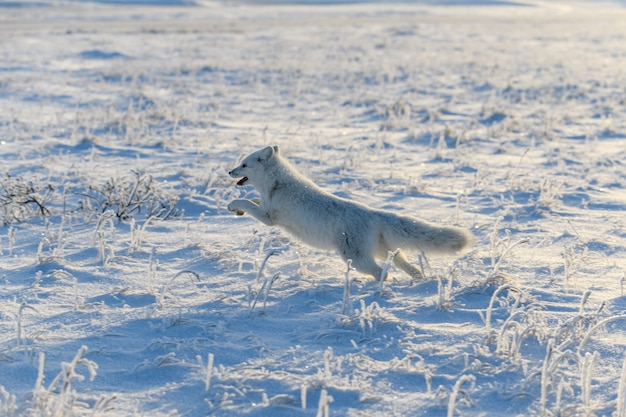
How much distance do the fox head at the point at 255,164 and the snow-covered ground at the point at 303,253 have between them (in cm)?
61

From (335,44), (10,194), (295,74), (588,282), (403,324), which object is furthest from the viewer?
(335,44)

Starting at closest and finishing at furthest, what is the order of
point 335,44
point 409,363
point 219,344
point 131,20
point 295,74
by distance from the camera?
point 409,363 → point 219,344 → point 295,74 → point 335,44 → point 131,20

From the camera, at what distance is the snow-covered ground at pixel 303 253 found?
387cm

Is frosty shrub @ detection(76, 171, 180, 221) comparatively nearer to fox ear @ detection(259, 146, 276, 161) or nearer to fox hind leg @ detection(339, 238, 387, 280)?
fox ear @ detection(259, 146, 276, 161)

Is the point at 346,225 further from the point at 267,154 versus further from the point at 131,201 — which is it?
the point at 131,201

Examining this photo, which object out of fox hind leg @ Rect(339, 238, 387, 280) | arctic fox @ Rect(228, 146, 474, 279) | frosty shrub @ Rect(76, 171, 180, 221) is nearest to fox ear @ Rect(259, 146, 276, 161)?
arctic fox @ Rect(228, 146, 474, 279)

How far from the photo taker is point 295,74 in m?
17.5

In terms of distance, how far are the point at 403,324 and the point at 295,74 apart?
13359mm

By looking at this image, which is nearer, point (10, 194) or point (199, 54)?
point (10, 194)

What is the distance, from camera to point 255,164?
6328 millimetres

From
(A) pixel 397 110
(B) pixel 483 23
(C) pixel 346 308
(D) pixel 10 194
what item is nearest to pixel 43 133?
(D) pixel 10 194

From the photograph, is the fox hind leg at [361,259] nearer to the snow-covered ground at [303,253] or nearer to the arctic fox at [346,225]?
the arctic fox at [346,225]

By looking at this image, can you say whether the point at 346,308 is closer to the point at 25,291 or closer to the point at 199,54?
the point at 25,291

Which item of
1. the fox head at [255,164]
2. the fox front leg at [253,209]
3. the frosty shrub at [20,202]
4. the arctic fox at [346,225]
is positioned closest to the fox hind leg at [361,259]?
the arctic fox at [346,225]
